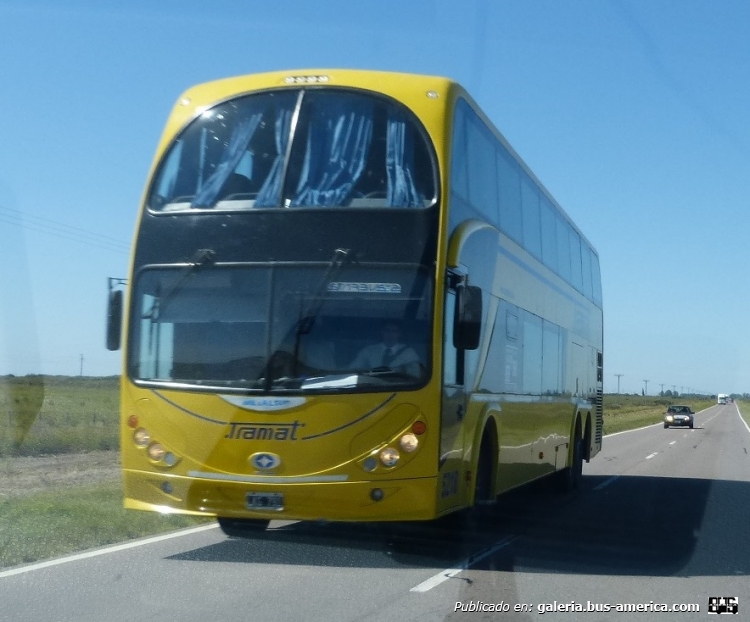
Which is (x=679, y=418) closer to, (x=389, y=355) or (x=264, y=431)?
(x=389, y=355)

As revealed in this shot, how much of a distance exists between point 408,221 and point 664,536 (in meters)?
5.19

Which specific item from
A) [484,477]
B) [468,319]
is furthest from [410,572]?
[468,319]

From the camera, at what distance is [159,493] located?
9.13 meters

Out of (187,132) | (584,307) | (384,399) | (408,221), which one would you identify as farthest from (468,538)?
(584,307)

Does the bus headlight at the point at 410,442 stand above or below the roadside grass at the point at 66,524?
above

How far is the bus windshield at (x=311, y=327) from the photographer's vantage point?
8.76 m

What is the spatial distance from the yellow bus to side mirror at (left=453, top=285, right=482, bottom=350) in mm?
17

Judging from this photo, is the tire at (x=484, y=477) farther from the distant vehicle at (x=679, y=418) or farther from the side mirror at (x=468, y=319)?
→ the distant vehicle at (x=679, y=418)

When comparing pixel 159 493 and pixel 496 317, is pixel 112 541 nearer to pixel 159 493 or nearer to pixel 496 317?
pixel 159 493

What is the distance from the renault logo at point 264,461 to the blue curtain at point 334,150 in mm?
2167

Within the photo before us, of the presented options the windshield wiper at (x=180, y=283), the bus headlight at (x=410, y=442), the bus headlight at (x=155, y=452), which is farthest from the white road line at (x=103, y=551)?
the bus headlight at (x=410, y=442)

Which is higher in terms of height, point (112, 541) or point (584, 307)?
point (584, 307)

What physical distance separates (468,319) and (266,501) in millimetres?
2270

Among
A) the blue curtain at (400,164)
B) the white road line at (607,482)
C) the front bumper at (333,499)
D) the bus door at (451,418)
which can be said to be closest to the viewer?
the front bumper at (333,499)
